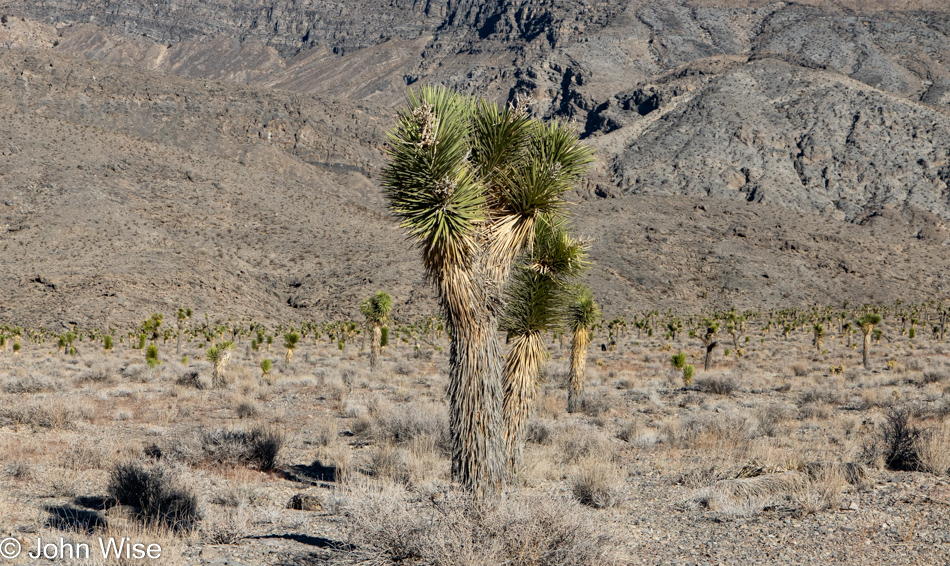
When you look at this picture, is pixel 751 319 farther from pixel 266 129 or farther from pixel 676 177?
pixel 266 129

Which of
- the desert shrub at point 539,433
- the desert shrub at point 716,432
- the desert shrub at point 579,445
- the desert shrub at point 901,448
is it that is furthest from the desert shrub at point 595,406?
the desert shrub at point 901,448

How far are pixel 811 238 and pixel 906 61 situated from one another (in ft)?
436

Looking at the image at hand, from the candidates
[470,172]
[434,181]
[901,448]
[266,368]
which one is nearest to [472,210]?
[434,181]

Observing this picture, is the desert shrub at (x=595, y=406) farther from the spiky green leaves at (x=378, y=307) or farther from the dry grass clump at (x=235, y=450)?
the spiky green leaves at (x=378, y=307)

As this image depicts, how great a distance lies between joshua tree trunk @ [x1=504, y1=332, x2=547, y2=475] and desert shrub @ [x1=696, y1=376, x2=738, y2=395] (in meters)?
14.6

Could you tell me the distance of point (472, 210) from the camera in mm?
7871

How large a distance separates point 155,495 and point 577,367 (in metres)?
11.9

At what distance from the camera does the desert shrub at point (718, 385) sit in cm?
2384

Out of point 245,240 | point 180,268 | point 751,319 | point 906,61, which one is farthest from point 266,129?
point 906,61

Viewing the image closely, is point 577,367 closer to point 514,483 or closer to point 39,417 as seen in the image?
point 514,483

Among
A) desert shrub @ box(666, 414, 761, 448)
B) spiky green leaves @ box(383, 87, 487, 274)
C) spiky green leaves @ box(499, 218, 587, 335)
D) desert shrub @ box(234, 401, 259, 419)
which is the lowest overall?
desert shrub @ box(234, 401, 259, 419)

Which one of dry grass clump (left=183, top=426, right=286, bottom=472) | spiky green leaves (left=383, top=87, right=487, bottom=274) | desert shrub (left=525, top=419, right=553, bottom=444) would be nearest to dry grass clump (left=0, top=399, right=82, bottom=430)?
dry grass clump (left=183, top=426, right=286, bottom=472)

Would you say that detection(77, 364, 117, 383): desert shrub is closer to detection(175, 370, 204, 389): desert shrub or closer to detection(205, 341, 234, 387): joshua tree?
detection(175, 370, 204, 389): desert shrub

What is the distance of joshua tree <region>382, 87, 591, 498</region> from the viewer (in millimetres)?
7688
